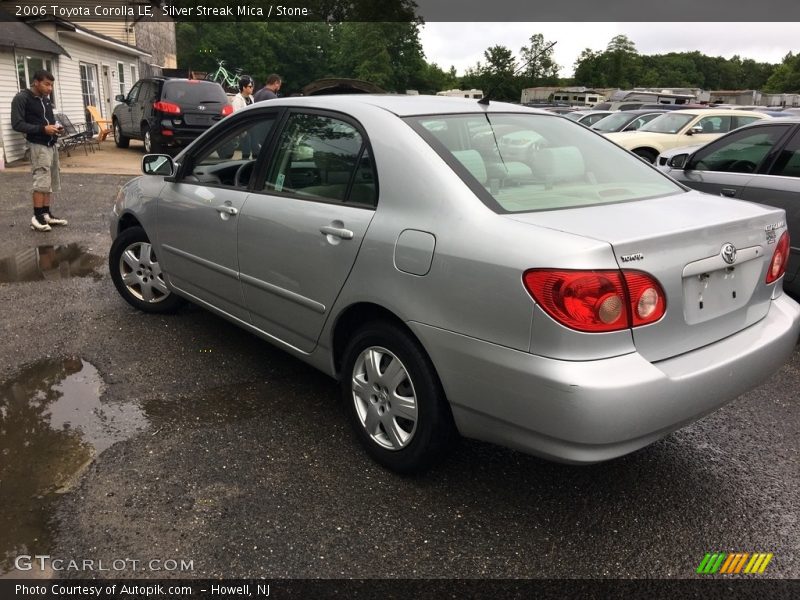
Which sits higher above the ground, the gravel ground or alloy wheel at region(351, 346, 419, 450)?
alloy wheel at region(351, 346, 419, 450)

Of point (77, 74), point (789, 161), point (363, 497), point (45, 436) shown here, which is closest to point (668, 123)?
point (789, 161)

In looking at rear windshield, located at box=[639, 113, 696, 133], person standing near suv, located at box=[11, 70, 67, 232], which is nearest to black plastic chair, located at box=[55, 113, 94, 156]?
person standing near suv, located at box=[11, 70, 67, 232]

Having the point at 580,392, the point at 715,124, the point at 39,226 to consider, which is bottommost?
the point at 39,226

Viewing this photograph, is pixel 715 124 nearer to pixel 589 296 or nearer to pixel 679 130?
pixel 679 130

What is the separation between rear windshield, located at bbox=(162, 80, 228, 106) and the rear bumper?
1410 centimetres

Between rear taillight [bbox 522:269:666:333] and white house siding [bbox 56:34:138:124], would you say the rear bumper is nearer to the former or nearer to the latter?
rear taillight [bbox 522:269:666:333]

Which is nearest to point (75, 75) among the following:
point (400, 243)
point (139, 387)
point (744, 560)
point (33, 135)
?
point (33, 135)

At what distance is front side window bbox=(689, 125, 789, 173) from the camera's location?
16.7ft

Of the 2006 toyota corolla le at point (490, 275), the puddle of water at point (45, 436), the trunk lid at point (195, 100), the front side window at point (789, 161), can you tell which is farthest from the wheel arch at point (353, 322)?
the trunk lid at point (195, 100)

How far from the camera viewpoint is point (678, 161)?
5902 millimetres

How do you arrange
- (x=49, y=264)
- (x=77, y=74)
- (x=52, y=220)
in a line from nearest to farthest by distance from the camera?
(x=49, y=264) < (x=52, y=220) < (x=77, y=74)

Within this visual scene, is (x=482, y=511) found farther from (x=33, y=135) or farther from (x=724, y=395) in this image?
(x=33, y=135)

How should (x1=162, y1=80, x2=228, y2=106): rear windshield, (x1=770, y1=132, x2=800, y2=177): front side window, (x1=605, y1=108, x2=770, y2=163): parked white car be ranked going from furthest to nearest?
1. (x1=162, y1=80, x2=228, y2=106): rear windshield
2. (x1=605, y1=108, x2=770, y2=163): parked white car
3. (x1=770, y1=132, x2=800, y2=177): front side window

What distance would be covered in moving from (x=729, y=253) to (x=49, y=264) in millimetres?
6171
